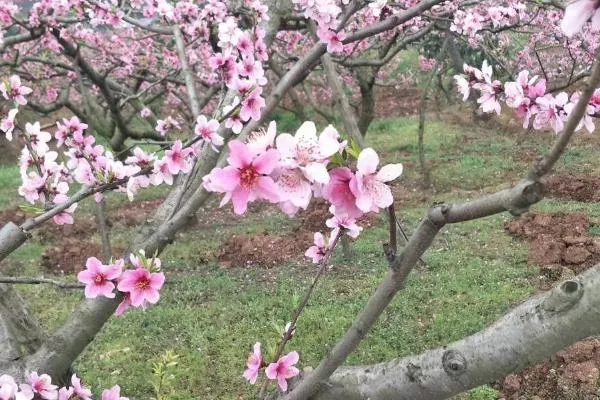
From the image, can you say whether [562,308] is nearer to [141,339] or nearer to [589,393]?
[589,393]

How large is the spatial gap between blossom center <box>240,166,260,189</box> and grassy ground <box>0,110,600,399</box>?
297 centimetres

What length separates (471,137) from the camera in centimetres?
1361

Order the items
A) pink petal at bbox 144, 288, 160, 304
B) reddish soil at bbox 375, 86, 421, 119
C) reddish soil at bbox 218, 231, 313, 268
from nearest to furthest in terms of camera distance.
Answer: pink petal at bbox 144, 288, 160, 304
reddish soil at bbox 218, 231, 313, 268
reddish soil at bbox 375, 86, 421, 119

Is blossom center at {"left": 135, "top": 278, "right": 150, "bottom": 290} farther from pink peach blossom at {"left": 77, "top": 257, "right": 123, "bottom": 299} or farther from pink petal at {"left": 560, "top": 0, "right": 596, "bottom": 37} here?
pink petal at {"left": 560, "top": 0, "right": 596, "bottom": 37}

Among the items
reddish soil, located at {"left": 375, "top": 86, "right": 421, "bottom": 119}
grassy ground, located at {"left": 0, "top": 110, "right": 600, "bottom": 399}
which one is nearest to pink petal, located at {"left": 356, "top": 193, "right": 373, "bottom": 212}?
grassy ground, located at {"left": 0, "top": 110, "right": 600, "bottom": 399}

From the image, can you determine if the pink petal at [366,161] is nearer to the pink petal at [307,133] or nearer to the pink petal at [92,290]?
the pink petal at [307,133]

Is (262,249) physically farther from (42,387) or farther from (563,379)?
(42,387)

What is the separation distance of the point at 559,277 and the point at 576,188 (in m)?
3.59

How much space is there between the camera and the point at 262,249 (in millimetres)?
7484

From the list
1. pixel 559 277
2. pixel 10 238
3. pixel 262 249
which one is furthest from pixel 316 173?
pixel 262 249

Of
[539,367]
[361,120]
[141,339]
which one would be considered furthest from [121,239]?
[539,367]

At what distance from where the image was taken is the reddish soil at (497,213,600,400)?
3908mm

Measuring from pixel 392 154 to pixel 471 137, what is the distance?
2123 millimetres

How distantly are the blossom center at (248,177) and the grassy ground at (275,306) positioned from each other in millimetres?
2967
